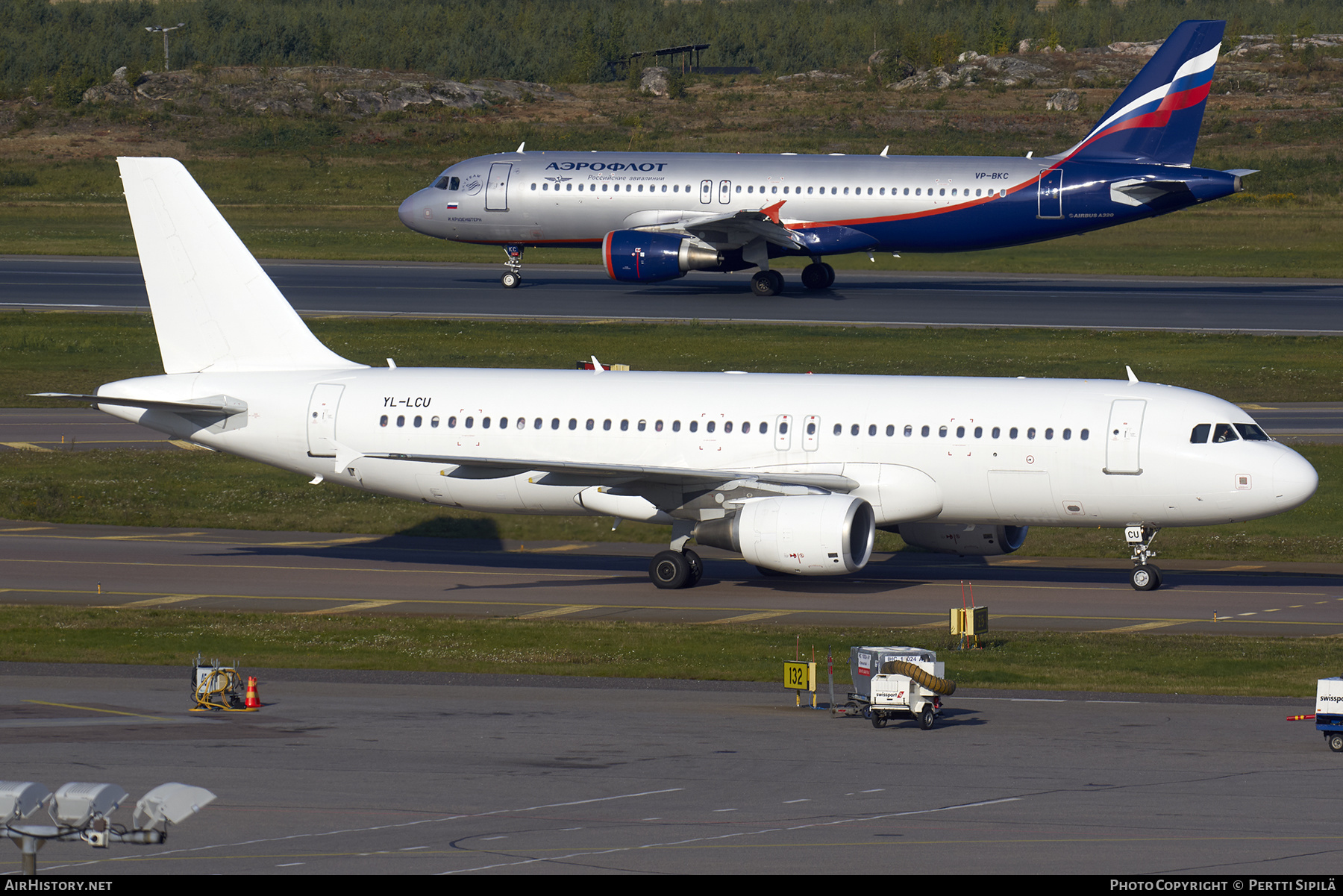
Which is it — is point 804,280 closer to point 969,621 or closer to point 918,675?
point 969,621

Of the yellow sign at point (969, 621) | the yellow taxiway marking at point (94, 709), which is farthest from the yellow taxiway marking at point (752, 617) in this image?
the yellow taxiway marking at point (94, 709)

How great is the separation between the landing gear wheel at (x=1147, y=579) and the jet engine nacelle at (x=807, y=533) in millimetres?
6071

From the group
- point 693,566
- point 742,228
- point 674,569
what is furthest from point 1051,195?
point 674,569

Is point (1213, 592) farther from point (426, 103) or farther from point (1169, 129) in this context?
point (426, 103)

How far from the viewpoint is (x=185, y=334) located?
132ft

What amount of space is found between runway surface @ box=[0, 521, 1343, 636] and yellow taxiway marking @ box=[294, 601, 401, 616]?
7 cm

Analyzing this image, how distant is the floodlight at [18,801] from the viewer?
452 inches

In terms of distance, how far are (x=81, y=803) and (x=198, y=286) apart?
29896 mm

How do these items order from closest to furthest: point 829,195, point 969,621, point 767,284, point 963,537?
point 969,621, point 963,537, point 829,195, point 767,284

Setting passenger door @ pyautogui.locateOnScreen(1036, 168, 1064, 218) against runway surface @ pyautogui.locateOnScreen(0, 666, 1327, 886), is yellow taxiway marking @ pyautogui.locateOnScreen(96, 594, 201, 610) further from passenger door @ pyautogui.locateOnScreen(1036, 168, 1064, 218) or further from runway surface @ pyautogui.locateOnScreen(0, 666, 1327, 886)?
passenger door @ pyautogui.locateOnScreen(1036, 168, 1064, 218)

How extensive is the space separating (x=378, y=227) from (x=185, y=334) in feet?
253

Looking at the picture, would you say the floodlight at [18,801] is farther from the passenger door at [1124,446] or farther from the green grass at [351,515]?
the green grass at [351,515]

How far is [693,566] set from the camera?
38062mm

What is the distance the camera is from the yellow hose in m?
25.7
